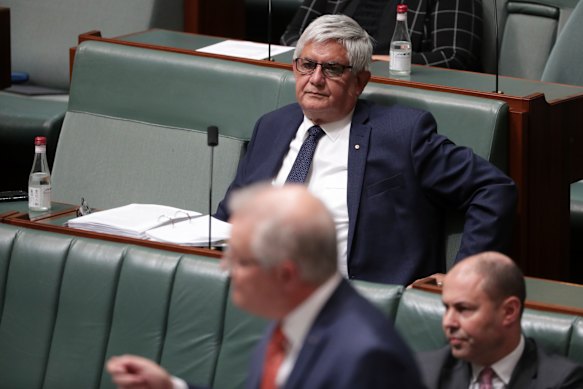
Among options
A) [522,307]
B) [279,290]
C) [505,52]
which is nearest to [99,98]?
[505,52]

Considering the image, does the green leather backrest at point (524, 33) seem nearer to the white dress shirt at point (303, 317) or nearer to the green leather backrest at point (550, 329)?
the green leather backrest at point (550, 329)

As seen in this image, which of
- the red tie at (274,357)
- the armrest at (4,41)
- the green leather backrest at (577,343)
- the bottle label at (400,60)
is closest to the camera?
the red tie at (274,357)

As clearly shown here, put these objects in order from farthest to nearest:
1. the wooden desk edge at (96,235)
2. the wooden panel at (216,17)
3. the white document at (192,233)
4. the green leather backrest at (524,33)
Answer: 1. the wooden panel at (216,17)
2. the green leather backrest at (524,33)
3. the white document at (192,233)
4. the wooden desk edge at (96,235)

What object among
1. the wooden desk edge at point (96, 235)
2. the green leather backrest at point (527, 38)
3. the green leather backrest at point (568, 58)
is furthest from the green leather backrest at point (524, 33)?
the wooden desk edge at point (96, 235)

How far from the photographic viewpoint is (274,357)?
1.69 metres

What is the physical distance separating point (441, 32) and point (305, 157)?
129cm

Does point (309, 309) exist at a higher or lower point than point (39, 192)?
higher

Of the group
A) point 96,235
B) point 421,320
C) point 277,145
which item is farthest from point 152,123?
point 421,320

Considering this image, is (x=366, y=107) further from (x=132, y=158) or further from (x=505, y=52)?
(x=505, y=52)

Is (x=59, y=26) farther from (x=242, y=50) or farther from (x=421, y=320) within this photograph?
(x=421, y=320)

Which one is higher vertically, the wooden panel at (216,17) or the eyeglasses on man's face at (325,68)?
A: the eyeglasses on man's face at (325,68)

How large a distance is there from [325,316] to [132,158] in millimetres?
2184

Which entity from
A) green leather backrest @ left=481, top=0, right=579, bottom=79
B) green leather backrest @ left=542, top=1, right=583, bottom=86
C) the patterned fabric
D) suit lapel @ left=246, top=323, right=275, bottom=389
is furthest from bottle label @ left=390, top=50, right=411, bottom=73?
suit lapel @ left=246, top=323, right=275, bottom=389

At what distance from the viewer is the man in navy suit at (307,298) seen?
156cm
